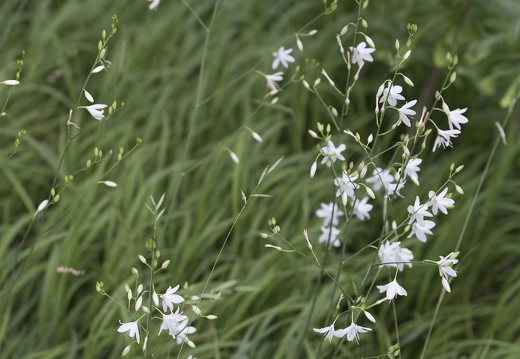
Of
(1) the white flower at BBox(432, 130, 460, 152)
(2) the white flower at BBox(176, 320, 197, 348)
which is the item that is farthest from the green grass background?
(2) the white flower at BBox(176, 320, 197, 348)

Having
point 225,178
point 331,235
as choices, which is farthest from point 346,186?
point 225,178

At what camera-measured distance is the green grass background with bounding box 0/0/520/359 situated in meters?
2.64

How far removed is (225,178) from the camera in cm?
320

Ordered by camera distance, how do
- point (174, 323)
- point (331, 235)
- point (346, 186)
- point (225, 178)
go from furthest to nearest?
point (225, 178)
point (331, 235)
point (346, 186)
point (174, 323)

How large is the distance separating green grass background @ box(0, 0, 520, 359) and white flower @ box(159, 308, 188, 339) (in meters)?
0.73

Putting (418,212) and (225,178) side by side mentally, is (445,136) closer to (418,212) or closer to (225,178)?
(418,212)

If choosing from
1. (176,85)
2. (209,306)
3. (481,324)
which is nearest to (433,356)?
(481,324)

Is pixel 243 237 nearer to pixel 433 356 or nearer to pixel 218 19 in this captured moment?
pixel 433 356

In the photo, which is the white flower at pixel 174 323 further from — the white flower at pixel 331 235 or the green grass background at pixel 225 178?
the green grass background at pixel 225 178

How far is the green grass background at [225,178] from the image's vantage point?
264 centimetres

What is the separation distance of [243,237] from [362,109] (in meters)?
1.00

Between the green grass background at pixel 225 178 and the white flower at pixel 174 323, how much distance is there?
731 mm

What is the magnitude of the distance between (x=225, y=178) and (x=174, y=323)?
1.57 meters

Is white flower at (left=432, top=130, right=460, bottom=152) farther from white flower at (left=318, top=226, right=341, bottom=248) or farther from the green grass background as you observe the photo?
the green grass background
